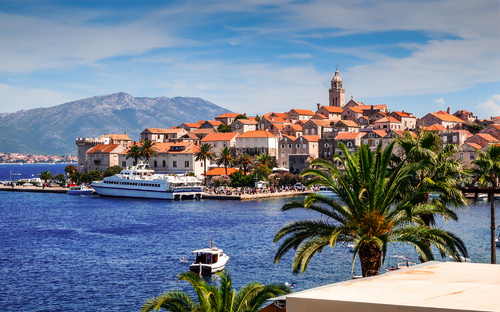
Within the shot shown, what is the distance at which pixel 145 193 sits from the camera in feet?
321

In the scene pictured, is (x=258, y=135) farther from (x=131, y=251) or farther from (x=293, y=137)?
→ (x=131, y=251)

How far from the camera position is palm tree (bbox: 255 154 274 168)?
109 meters

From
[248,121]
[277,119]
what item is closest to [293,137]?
[248,121]

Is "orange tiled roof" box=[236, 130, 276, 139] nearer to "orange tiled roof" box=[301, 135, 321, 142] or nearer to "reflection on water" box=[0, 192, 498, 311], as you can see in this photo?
"orange tiled roof" box=[301, 135, 321, 142]

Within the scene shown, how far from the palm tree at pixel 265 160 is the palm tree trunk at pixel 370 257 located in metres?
92.1

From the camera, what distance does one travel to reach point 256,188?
323 feet

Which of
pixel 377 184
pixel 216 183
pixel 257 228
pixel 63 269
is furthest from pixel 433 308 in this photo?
pixel 216 183

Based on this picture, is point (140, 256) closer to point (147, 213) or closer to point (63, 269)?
point (63, 269)

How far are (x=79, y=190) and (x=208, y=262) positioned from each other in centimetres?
7843

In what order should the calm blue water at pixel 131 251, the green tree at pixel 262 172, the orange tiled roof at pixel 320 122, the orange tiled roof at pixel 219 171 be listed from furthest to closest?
1. the orange tiled roof at pixel 320 122
2. the orange tiled roof at pixel 219 171
3. the green tree at pixel 262 172
4. the calm blue water at pixel 131 251

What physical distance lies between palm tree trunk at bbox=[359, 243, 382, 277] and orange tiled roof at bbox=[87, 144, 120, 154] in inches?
4642

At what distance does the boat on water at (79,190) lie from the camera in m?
110

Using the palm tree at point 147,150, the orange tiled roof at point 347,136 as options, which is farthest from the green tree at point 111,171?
the orange tiled roof at point 347,136

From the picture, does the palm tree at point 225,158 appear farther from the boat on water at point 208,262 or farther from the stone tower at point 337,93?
the boat on water at point 208,262
